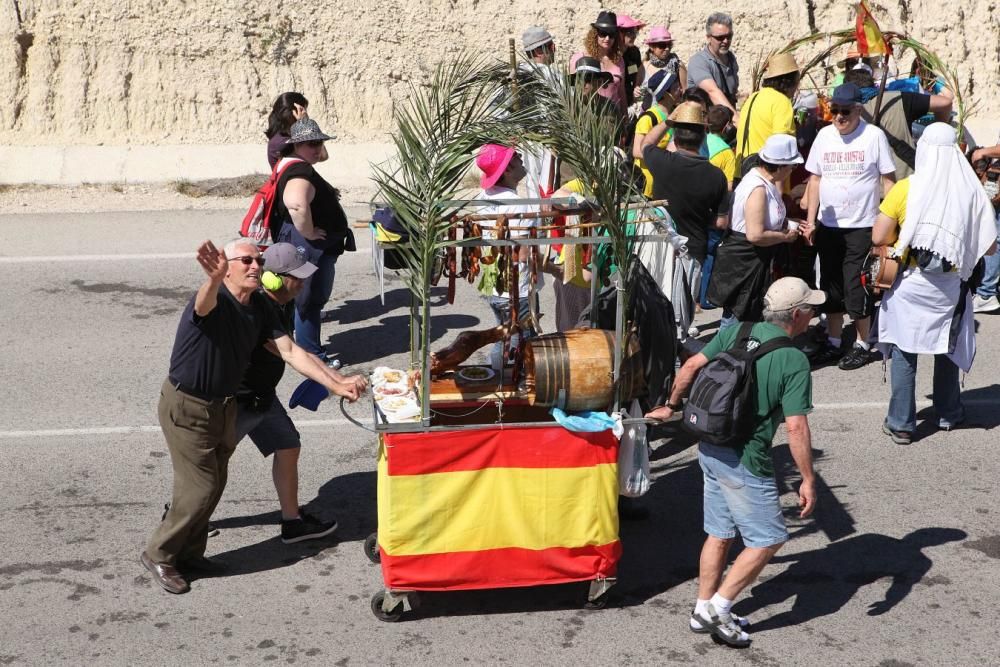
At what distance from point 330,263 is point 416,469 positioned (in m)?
3.73

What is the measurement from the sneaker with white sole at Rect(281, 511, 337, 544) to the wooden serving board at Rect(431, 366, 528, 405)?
110 cm

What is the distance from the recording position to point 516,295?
6.27 m

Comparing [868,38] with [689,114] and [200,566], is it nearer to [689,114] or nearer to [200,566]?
[689,114]

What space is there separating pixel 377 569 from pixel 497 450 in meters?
1.09

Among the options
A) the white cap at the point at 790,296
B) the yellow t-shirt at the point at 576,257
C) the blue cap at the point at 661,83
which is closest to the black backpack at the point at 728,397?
the white cap at the point at 790,296

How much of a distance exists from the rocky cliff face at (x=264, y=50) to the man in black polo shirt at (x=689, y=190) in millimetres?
8457

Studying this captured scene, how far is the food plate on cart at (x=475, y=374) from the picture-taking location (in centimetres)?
621

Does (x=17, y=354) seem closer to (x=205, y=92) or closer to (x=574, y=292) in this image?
(x=574, y=292)

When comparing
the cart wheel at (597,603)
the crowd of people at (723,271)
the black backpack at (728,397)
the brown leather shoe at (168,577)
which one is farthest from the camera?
the brown leather shoe at (168,577)

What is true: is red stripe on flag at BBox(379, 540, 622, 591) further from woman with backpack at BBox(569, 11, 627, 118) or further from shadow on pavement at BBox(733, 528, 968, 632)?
woman with backpack at BBox(569, 11, 627, 118)

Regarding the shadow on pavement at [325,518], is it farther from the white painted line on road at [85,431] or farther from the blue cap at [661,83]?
the blue cap at [661,83]

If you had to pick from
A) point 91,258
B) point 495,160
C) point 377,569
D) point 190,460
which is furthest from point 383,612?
point 91,258

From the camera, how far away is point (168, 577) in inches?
238

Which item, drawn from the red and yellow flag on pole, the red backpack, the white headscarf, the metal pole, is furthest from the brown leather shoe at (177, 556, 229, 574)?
the red and yellow flag on pole
